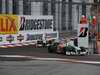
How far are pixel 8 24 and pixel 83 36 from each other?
1027cm

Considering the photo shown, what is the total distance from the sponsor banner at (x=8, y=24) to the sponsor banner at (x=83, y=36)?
9.63 m

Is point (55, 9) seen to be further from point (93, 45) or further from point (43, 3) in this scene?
point (93, 45)

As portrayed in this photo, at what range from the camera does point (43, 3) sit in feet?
149

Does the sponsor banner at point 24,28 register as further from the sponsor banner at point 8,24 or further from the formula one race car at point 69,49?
the formula one race car at point 69,49

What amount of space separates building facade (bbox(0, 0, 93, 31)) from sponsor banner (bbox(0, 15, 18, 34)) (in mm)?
6105

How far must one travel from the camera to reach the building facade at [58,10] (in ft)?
147

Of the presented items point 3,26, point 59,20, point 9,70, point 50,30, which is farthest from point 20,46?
point 9,70

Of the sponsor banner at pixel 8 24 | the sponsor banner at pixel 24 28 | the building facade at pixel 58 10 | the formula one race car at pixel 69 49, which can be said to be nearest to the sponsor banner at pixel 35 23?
the sponsor banner at pixel 24 28

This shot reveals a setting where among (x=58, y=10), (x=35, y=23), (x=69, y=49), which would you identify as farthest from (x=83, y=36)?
(x=58, y=10)

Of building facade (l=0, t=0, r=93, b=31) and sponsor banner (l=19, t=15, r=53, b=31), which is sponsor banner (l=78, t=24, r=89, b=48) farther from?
building facade (l=0, t=0, r=93, b=31)

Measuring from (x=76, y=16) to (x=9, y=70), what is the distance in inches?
1142

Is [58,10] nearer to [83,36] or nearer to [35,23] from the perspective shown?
[35,23]

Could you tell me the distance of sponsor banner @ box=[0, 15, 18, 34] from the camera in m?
36.9

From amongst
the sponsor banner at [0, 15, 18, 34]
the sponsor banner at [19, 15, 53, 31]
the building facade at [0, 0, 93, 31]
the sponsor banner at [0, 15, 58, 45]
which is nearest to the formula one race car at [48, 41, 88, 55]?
the sponsor banner at [0, 15, 58, 45]
